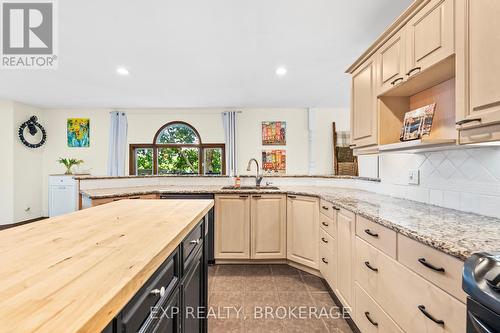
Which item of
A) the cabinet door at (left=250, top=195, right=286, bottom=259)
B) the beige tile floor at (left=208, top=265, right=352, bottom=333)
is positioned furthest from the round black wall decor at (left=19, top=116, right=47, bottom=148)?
the cabinet door at (left=250, top=195, right=286, bottom=259)

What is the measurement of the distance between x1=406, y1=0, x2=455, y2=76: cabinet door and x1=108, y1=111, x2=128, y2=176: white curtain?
203 inches

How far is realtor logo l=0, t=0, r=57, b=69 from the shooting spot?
1.97m

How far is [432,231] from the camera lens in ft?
3.67

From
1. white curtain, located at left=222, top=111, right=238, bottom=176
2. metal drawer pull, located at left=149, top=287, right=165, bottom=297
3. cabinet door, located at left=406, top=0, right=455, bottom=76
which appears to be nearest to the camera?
metal drawer pull, located at left=149, top=287, right=165, bottom=297

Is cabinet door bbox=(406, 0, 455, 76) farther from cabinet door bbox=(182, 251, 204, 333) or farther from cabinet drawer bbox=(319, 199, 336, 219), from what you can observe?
cabinet door bbox=(182, 251, 204, 333)

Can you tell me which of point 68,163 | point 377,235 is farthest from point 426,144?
point 68,163

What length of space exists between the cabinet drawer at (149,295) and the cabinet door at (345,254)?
131 cm

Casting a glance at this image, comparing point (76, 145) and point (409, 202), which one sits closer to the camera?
point (409, 202)

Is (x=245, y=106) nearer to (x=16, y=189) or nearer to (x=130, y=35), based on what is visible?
(x=130, y=35)

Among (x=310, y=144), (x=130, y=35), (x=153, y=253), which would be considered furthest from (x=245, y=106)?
(x=153, y=253)

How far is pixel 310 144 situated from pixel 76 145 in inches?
197

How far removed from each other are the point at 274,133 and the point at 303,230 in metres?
2.85

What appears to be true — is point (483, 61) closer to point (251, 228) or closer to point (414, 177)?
point (414, 177)

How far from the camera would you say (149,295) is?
0.72 m
